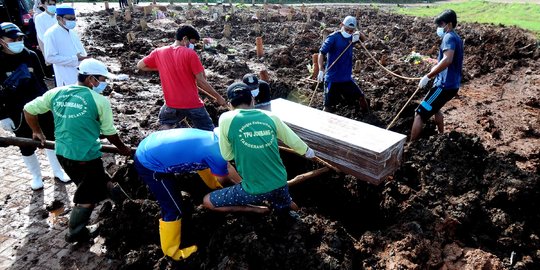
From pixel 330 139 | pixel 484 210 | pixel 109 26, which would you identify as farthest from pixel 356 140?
pixel 109 26

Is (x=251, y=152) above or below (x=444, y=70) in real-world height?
below

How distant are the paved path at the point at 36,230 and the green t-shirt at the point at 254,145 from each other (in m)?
1.84

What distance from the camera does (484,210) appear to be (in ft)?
13.5

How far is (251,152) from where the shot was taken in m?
Result: 3.34

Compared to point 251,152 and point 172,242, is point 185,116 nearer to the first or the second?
point 172,242

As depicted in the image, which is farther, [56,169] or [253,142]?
[56,169]

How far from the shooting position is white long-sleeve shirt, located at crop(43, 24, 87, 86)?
5.53 meters

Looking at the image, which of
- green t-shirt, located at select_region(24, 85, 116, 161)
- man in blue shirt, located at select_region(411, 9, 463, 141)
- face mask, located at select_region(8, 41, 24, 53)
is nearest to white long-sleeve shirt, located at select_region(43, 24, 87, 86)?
face mask, located at select_region(8, 41, 24, 53)

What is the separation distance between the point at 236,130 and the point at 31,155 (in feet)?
11.6

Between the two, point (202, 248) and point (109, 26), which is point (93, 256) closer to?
point (202, 248)

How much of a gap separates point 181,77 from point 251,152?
2.20m

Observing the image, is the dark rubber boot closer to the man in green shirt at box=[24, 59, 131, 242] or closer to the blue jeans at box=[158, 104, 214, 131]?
the man in green shirt at box=[24, 59, 131, 242]

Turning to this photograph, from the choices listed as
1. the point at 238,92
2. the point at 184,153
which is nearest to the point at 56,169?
the point at 184,153

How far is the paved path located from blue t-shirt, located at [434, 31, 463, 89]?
4857 mm
